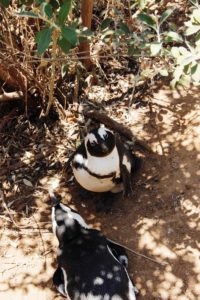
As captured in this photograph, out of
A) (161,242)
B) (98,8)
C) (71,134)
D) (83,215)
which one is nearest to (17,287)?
(83,215)

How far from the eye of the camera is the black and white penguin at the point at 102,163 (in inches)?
131

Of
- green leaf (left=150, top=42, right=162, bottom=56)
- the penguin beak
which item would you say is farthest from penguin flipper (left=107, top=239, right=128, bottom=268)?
green leaf (left=150, top=42, right=162, bottom=56)

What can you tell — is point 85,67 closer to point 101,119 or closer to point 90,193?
point 101,119

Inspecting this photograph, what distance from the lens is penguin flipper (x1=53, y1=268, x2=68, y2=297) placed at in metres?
3.19

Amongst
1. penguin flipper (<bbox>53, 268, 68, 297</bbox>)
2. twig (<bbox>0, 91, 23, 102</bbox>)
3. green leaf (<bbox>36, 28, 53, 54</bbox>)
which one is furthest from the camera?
twig (<bbox>0, 91, 23, 102</bbox>)

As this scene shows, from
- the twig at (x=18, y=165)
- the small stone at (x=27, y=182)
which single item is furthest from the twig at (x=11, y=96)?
the small stone at (x=27, y=182)

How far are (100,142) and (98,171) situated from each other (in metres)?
0.22

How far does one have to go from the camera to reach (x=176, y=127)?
4.00 metres

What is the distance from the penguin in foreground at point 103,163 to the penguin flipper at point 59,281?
645 millimetres

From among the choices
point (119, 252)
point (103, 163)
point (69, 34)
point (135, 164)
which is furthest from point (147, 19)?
point (119, 252)

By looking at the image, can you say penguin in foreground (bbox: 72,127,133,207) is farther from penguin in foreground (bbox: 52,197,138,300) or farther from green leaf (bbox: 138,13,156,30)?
green leaf (bbox: 138,13,156,30)

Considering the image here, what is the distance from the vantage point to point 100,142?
330 centimetres

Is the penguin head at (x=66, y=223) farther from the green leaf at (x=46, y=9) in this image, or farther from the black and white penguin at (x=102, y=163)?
the green leaf at (x=46, y=9)

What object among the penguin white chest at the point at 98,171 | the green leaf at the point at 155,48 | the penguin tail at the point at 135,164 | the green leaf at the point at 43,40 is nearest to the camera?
the green leaf at the point at 43,40
